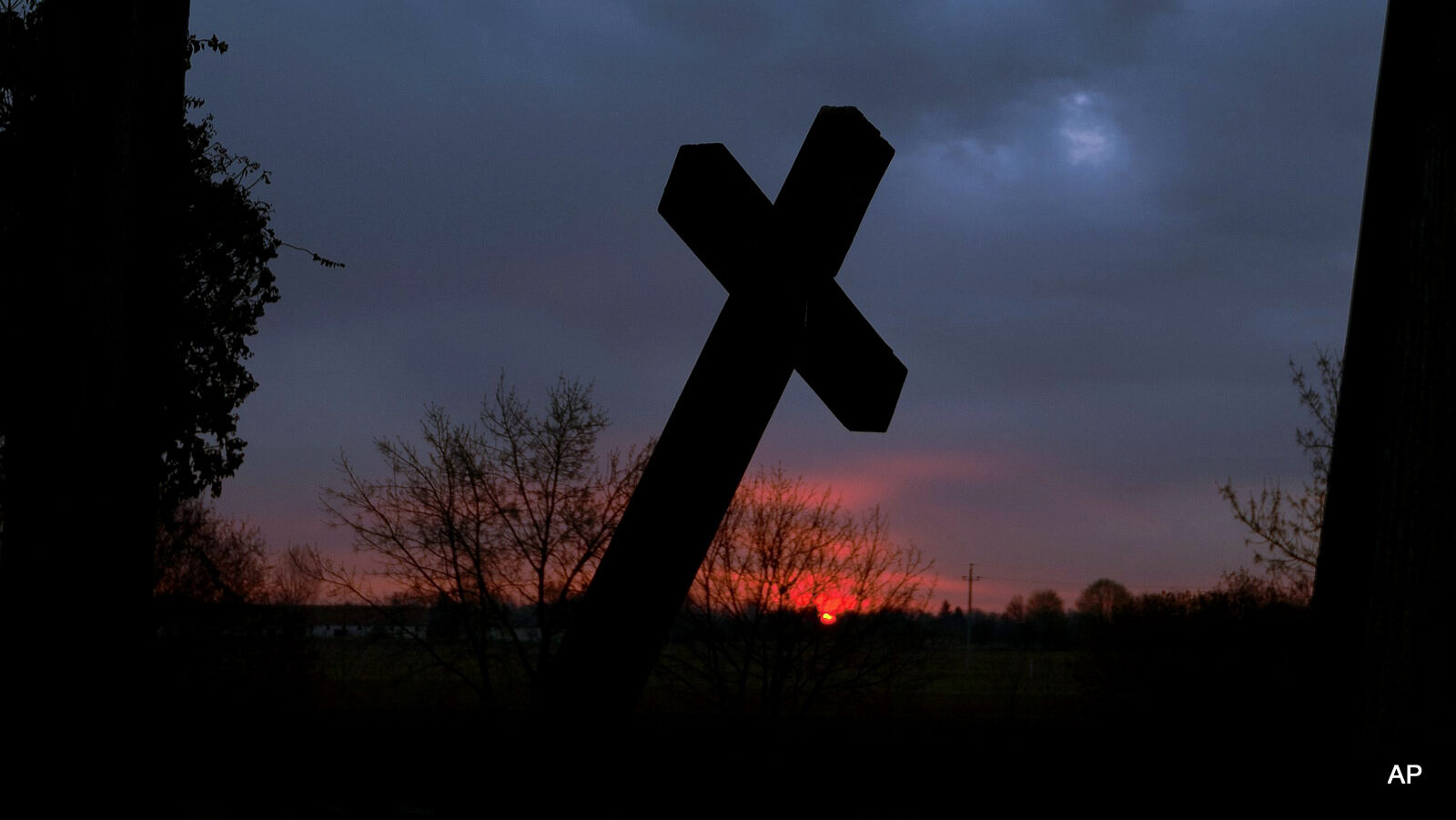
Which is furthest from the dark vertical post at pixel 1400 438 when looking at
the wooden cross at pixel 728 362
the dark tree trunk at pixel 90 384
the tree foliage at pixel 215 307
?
the tree foliage at pixel 215 307

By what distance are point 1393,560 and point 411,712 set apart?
23.7 meters

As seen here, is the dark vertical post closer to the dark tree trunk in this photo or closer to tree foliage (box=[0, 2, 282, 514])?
the dark tree trunk

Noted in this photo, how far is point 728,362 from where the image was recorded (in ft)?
3.87

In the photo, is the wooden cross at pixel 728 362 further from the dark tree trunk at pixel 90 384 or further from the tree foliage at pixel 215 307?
the tree foliage at pixel 215 307

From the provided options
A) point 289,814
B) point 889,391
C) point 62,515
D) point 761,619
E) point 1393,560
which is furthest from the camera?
point 761,619

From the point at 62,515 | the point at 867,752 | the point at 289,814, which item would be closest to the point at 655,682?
the point at 867,752

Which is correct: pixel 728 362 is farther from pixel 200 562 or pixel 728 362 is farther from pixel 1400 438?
pixel 200 562

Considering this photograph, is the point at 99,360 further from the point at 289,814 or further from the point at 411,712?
the point at 411,712

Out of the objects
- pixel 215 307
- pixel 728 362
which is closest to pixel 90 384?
pixel 728 362

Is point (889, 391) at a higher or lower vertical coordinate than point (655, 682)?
higher

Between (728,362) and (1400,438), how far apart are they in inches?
27.1

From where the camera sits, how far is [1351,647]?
3.59ft

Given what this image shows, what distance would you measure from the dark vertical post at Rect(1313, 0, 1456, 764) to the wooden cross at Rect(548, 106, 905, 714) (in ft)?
1.69

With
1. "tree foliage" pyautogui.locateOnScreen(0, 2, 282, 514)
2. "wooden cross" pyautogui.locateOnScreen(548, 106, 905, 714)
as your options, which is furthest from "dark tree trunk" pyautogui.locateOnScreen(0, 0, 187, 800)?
"tree foliage" pyautogui.locateOnScreen(0, 2, 282, 514)
